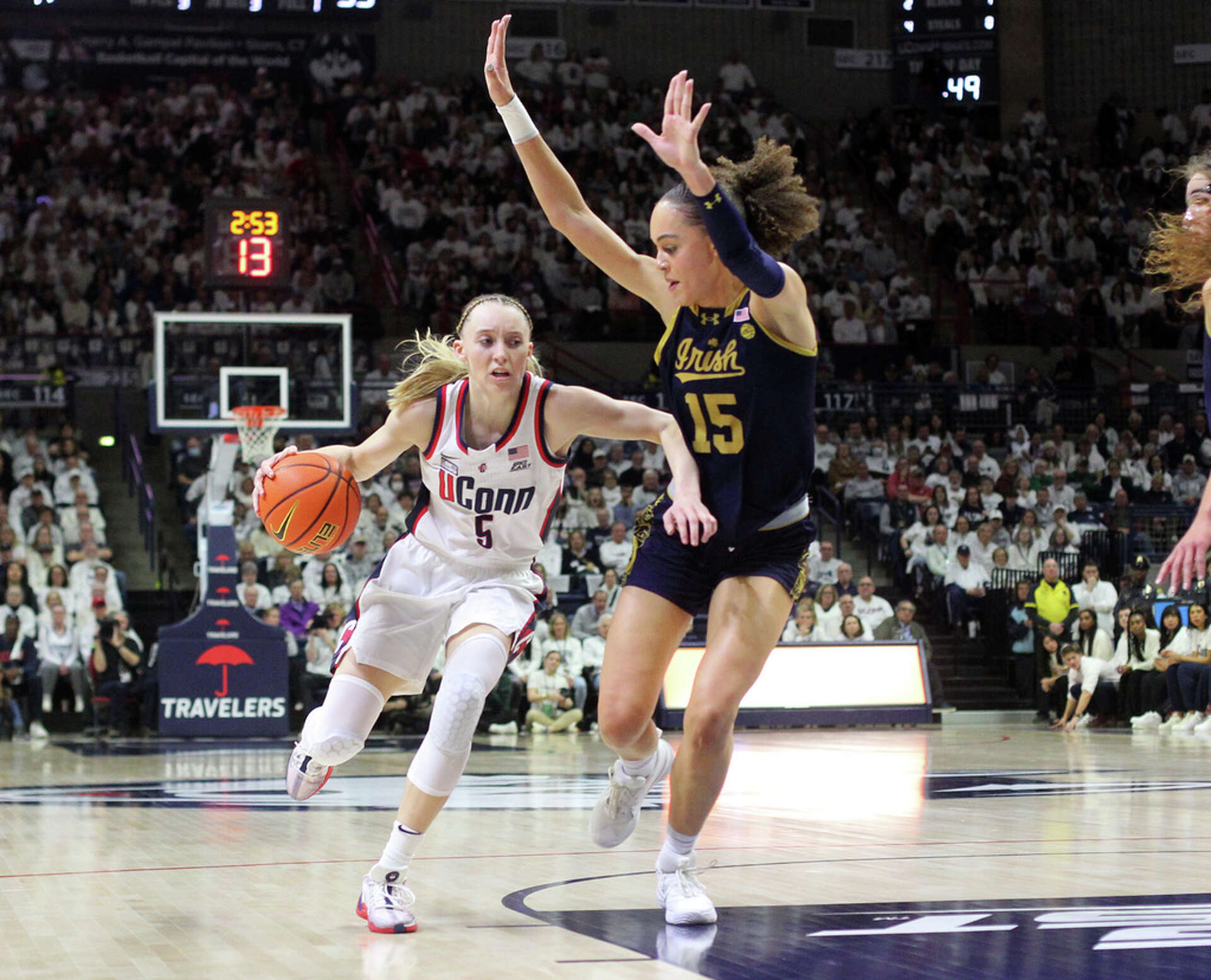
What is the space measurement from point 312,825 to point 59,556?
9.15m

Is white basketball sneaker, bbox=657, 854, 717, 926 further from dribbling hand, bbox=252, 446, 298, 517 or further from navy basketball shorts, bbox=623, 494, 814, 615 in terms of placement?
dribbling hand, bbox=252, 446, 298, 517

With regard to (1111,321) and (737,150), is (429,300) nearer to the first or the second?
(737,150)

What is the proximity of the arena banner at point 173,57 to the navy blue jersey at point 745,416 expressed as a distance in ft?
67.1

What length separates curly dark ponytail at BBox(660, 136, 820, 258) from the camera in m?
4.74

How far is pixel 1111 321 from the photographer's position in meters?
23.5

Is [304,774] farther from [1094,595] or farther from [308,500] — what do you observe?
[1094,595]

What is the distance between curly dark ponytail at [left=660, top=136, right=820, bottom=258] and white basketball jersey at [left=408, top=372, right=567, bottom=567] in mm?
821

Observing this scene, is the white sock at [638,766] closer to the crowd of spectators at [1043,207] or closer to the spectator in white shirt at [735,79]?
the crowd of spectators at [1043,207]

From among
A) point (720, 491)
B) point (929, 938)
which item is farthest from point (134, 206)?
point (929, 938)

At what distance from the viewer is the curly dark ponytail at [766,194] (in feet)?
15.5

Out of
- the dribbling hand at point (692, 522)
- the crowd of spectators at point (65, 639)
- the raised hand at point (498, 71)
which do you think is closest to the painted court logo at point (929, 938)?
the dribbling hand at point (692, 522)

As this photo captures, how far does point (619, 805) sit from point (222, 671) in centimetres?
921

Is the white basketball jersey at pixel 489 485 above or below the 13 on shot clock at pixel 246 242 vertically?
below

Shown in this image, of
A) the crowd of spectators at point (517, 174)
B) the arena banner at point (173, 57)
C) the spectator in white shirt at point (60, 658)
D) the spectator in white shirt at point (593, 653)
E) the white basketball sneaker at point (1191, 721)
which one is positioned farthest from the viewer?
the arena banner at point (173, 57)
